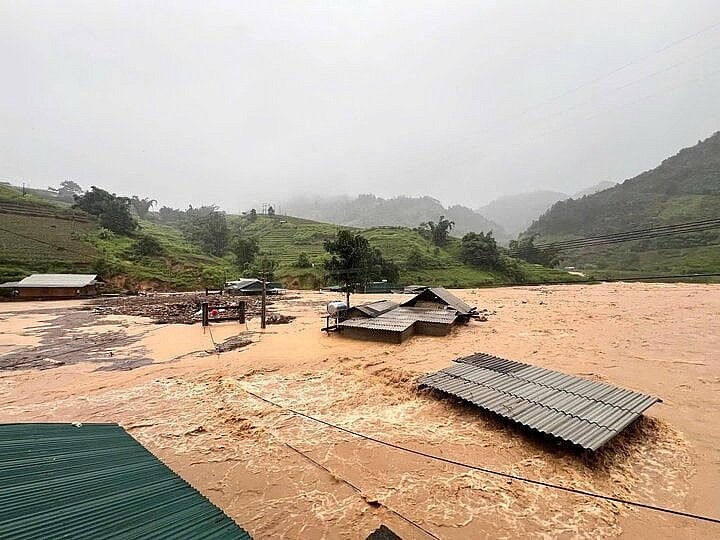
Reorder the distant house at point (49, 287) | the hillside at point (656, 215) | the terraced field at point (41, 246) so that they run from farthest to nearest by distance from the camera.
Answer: the hillside at point (656, 215) → the terraced field at point (41, 246) → the distant house at point (49, 287)

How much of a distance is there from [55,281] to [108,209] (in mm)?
35776

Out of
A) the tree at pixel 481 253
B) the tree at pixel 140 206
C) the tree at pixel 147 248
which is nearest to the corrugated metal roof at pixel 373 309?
the tree at pixel 481 253

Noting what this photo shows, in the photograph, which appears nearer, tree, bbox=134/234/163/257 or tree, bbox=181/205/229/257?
tree, bbox=134/234/163/257

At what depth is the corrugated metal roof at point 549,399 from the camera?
7.43 meters

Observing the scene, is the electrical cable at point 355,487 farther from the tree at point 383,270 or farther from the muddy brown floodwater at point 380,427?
the tree at point 383,270

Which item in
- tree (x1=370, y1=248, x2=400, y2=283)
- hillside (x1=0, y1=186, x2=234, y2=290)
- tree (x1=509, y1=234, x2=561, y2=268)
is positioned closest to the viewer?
hillside (x1=0, y1=186, x2=234, y2=290)

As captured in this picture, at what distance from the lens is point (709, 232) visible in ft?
233

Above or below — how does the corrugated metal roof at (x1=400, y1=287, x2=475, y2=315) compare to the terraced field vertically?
below

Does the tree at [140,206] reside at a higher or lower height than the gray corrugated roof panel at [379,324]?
higher

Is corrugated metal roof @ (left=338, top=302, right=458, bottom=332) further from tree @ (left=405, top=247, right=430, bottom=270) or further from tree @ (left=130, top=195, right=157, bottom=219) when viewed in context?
tree @ (left=130, top=195, right=157, bottom=219)

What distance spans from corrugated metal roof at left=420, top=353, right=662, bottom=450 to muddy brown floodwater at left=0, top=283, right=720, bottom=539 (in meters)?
0.44

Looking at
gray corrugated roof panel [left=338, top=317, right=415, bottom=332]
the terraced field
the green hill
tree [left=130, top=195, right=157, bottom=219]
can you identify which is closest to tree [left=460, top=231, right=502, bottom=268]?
the green hill

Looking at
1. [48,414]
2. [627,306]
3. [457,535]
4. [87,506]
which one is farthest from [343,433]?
[627,306]

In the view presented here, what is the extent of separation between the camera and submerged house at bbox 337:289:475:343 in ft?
57.7
